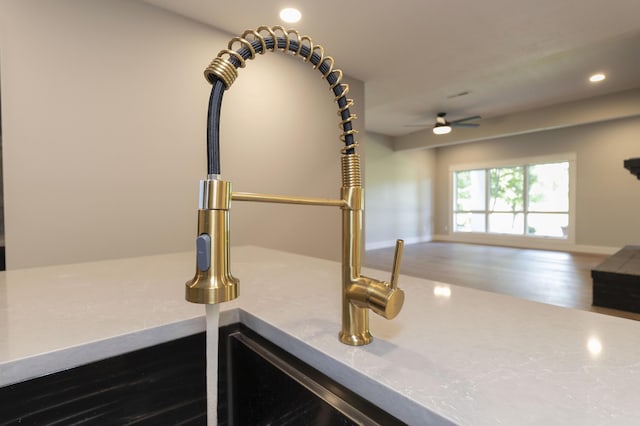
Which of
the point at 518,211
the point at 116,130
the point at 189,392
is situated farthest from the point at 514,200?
the point at 189,392

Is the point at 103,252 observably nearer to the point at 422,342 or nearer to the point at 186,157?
the point at 186,157

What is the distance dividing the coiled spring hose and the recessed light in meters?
2.26

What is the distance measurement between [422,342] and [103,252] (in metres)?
2.33

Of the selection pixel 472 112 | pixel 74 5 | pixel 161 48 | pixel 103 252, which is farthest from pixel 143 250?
pixel 472 112

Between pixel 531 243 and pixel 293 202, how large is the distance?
790 centimetres

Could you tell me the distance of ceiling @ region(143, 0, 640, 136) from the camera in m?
2.42

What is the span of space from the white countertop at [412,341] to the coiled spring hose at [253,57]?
31 centimetres

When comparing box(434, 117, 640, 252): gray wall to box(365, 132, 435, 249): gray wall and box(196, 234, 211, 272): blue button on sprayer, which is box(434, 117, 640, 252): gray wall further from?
box(196, 234, 211, 272): blue button on sprayer

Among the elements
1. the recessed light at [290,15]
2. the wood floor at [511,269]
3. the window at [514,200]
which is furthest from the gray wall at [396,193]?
the recessed light at [290,15]

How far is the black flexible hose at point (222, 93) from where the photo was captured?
1.28 feet

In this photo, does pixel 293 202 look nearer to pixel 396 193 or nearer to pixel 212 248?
pixel 212 248

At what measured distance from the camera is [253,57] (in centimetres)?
45

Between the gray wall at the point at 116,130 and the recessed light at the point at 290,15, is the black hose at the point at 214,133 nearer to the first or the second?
the gray wall at the point at 116,130

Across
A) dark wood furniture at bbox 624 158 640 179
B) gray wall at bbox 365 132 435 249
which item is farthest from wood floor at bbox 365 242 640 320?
dark wood furniture at bbox 624 158 640 179
